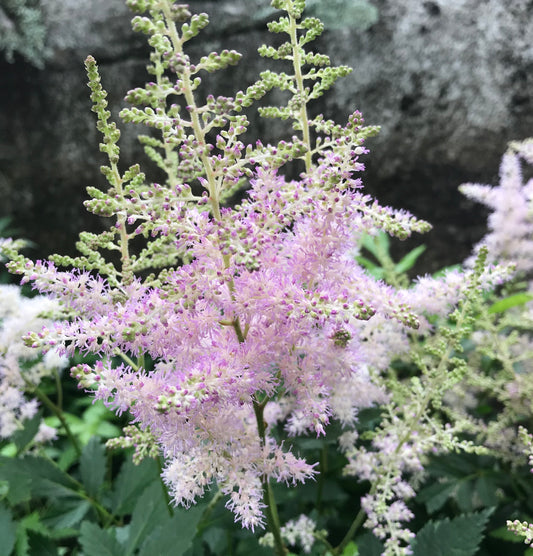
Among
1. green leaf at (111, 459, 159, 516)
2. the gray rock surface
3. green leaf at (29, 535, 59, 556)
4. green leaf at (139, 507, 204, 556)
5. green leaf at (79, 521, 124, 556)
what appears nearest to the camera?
green leaf at (139, 507, 204, 556)

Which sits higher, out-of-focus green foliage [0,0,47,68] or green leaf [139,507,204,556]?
out-of-focus green foliage [0,0,47,68]

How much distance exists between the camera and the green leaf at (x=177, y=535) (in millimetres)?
941

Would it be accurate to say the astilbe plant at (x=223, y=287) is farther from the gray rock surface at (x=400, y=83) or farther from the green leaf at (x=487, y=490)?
the gray rock surface at (x=400, y=83)

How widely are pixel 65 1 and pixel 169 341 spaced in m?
2.41

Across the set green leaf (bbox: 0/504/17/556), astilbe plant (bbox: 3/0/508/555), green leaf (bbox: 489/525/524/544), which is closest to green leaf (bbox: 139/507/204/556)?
astilbe plant (bbox: 3/0/508/555)

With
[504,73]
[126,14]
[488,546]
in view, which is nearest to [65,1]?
[126,14]

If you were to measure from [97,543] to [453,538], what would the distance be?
2.22 feet

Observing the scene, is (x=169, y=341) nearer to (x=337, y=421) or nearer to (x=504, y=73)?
(x=337, y=421)

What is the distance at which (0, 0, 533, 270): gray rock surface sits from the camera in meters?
2.44

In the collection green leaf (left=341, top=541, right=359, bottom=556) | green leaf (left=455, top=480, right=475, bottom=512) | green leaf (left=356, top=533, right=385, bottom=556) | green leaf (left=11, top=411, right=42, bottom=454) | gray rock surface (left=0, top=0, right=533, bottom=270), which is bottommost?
green leaf (left=341, top=541, right=359, bottom=556)

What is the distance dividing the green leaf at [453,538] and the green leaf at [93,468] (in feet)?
2.61

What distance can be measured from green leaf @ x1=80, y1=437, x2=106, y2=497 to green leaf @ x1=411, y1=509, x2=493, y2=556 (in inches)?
31.3

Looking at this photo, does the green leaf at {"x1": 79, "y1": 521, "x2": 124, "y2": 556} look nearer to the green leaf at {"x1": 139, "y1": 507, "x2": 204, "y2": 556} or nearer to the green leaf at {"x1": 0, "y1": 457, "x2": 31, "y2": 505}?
the green leaf at {"x1": 139, "y1": 507, "x2": 204, "y2": 556}

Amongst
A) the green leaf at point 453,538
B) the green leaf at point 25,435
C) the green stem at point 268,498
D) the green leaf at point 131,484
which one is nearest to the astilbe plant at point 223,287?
the green stem at point 268,498
